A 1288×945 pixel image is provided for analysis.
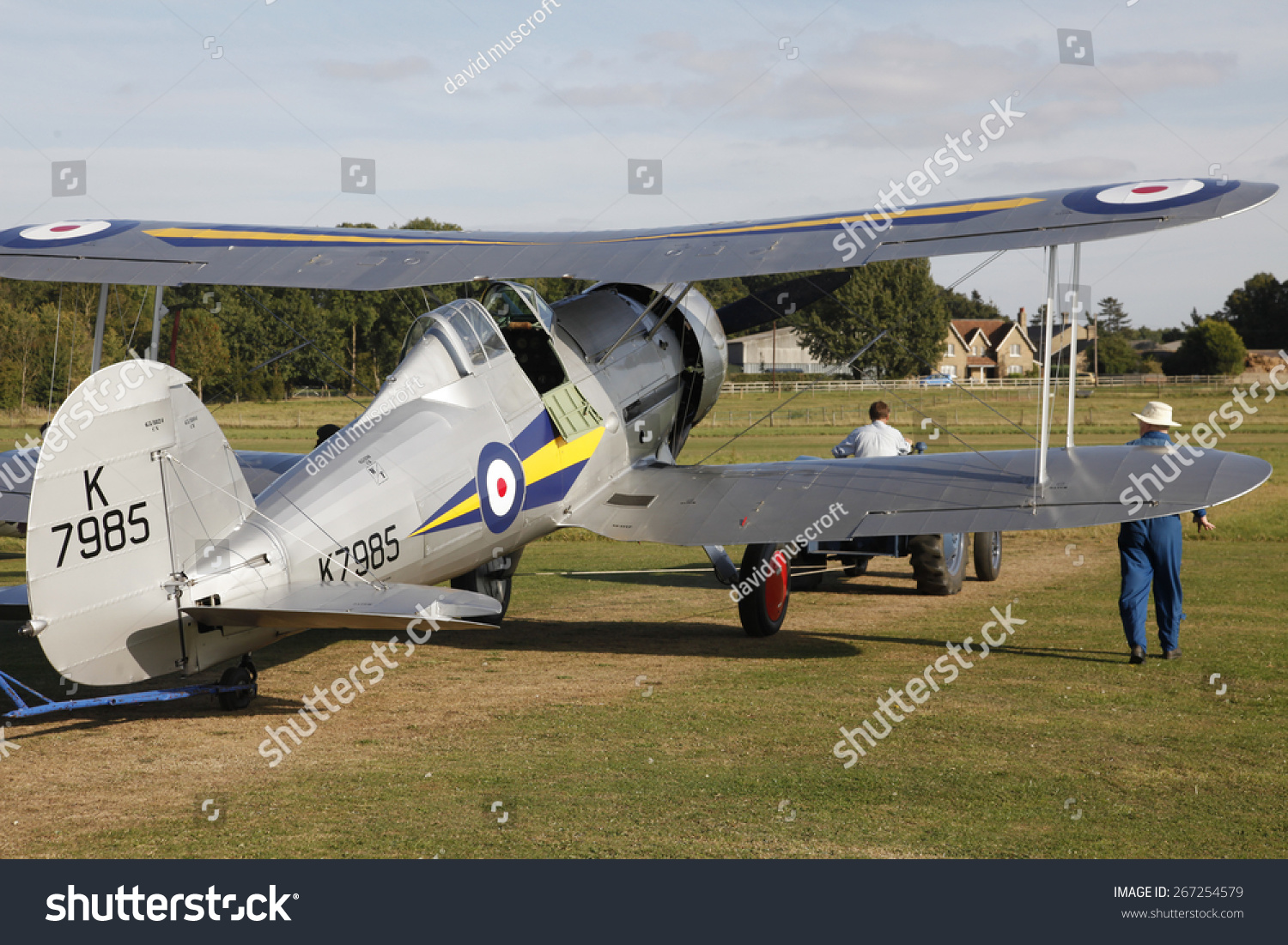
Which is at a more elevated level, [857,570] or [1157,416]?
[1157,416]

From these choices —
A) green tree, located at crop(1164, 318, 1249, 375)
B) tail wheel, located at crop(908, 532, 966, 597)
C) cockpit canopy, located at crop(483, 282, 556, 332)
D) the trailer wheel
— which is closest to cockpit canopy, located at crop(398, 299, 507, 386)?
cockpit canopy, located at crop(483, 282, 556, 332)

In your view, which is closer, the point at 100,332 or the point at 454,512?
the point at 454,512

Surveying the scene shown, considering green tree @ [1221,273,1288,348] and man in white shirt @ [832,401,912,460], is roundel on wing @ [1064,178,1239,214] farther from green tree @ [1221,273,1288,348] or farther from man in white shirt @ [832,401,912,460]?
green tree @ [1221,273,1288,348]

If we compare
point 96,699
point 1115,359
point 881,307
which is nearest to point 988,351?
point 1115,359

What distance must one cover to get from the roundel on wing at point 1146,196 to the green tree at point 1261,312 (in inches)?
3272

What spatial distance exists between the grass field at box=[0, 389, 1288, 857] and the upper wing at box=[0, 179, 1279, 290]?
9.71 ft

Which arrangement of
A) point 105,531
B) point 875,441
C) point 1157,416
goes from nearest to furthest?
point 105,531, point 1157,416, point 875,441

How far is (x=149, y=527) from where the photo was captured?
610 centimetres

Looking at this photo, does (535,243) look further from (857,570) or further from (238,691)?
(857,570)

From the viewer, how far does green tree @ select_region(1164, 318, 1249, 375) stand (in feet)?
238

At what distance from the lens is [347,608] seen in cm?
609

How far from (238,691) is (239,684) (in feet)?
0.15

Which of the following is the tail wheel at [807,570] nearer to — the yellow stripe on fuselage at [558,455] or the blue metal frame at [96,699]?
the yellow stripe on fuselage at [558,455]

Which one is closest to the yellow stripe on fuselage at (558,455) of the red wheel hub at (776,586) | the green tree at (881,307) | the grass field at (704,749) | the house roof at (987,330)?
the grass field at (704,749)
